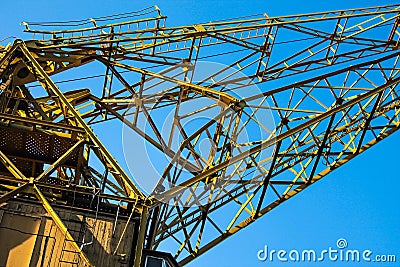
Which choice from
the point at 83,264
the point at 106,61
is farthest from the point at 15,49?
the point at 83,264

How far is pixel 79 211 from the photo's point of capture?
17766mm

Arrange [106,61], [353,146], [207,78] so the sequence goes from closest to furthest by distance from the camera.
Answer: [106,61]
[207,78]
[353,146]

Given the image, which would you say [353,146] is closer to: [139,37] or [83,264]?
[139,37]

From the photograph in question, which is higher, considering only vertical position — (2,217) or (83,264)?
(2,217)

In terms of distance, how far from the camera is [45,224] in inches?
686

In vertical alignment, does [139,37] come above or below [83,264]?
above

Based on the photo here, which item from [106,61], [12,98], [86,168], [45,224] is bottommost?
[45,224]

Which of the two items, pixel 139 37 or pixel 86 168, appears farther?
pixel 139 37

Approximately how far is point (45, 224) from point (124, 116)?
6.84 metres

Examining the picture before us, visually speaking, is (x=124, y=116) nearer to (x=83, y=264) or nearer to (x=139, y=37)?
(x=139, y=37)

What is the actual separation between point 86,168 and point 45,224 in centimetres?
339

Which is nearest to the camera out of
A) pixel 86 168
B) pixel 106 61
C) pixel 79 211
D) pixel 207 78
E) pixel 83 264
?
pixel 83 264

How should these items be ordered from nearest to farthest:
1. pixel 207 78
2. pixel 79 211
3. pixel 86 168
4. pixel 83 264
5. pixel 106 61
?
1. pixel 83 264
2. pixel 79 211
3. pixel 86 168
4. pixel 106 61
5. pixel 207 78

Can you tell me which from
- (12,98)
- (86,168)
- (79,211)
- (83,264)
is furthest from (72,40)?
(83,264)
